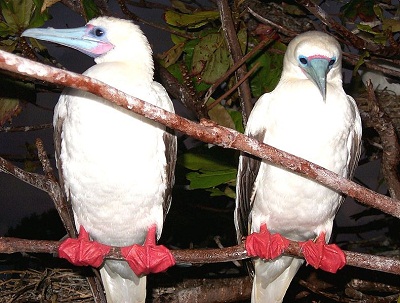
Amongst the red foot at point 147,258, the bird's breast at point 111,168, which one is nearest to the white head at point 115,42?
the bird's breast at point 111,168

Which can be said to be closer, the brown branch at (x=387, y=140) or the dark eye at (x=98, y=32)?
the dark eye at (x=98, y=32)

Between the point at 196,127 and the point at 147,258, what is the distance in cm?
104

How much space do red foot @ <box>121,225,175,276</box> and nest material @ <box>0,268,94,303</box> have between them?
1477 millimetres

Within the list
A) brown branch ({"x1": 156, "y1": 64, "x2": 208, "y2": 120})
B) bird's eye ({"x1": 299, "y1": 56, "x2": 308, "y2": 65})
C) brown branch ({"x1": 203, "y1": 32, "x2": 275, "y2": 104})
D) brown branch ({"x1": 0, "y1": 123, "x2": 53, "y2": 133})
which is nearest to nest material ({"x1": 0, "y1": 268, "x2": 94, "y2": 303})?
brown branch ({"x1": 0, "y1": 123, "x2": 53, "y2": 133})

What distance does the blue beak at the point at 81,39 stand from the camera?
261 cm

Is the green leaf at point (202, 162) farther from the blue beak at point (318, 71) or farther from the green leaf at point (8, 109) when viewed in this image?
the green leaf at point (8, 109)

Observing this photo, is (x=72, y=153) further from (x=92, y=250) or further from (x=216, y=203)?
(x=216, y=203)

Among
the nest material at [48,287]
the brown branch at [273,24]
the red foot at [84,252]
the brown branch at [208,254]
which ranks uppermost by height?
the brown branch at [273,24]

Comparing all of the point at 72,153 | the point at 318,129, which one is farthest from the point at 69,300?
the point at 318,129

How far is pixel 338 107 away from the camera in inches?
108

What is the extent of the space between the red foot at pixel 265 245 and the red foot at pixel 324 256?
105 millimetres

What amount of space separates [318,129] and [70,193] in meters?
1.21

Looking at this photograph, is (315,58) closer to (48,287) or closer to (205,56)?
(205,56)

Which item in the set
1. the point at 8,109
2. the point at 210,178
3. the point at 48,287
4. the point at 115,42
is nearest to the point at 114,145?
the point at 115,42
